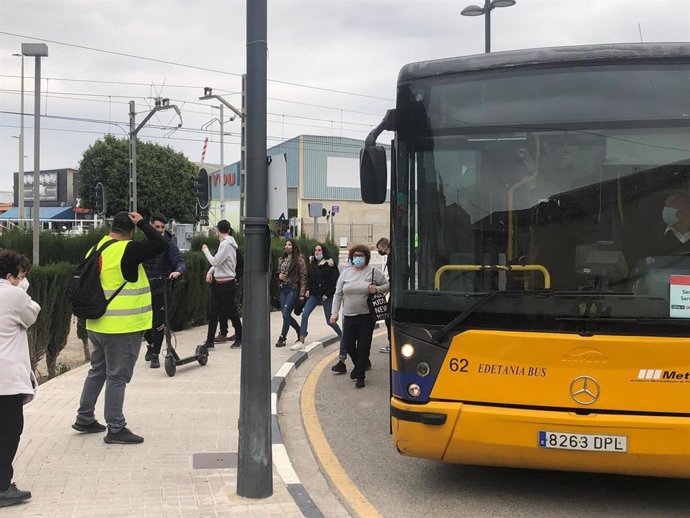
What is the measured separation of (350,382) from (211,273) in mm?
2797

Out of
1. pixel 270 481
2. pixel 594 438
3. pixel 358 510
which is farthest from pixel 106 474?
pixel 594 438

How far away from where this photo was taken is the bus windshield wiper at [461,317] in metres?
4.35

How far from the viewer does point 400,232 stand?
476 centimetres

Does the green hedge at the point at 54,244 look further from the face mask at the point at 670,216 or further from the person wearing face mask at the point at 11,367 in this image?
the face mask at the point at 670,216

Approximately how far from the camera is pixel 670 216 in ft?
14.1

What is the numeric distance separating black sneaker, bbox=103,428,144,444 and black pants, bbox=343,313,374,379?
3231mm

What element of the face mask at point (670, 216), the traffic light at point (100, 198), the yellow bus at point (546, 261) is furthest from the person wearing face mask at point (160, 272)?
the traffic light at point (100, 198)

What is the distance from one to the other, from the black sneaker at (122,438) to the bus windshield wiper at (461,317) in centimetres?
276

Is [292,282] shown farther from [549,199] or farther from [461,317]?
[549,199]

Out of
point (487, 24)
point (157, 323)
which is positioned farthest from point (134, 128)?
point (157, 323)

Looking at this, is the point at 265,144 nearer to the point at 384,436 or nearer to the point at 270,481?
the point at 270,481

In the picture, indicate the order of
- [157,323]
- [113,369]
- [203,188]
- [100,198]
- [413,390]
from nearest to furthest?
Answer: [413,390], [113,369], [157,323], [203,188], [100,198]

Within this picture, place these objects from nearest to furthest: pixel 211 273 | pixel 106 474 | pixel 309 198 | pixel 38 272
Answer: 1. pixel 106 474
2. pixel 38 272
3. pixel 211 273
4. pixel 309 198

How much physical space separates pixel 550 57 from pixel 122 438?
432 cm
